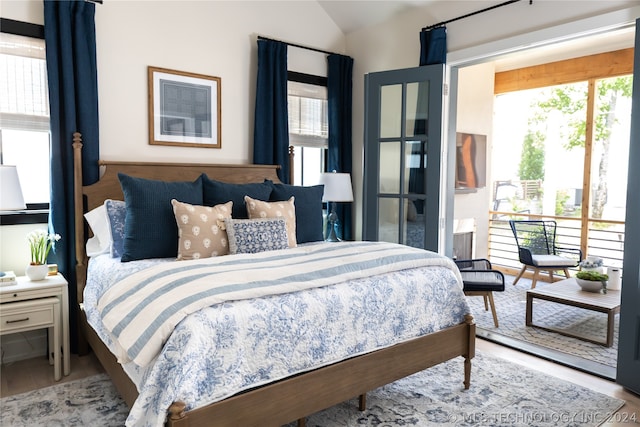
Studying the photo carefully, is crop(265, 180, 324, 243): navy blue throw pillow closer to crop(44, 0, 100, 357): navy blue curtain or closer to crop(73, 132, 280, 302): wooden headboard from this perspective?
crop(73, 132, 280, 302): wooden headboard

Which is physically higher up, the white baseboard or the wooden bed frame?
the wooden bed frame

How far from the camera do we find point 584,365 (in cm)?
310

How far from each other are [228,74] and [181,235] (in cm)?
175

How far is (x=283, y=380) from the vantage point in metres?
1.95

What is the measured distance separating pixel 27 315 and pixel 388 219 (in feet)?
9.14

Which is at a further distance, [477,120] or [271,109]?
[477,120]

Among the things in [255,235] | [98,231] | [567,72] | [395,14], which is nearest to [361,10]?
[395,14]

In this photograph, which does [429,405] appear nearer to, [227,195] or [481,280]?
[481,280]

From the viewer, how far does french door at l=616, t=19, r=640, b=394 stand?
2615 mm

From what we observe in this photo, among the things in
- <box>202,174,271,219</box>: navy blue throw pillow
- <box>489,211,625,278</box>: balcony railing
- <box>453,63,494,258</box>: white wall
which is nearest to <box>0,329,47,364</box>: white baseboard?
<box>202,174,271,219</box>: navy blue throw pillow

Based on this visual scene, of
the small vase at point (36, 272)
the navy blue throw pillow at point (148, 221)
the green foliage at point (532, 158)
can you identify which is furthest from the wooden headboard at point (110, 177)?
the green foliage at point (532, 158)

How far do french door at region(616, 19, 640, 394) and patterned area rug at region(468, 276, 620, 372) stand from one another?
12.3 inches

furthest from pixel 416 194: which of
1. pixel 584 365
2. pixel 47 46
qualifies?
pixel 47 46

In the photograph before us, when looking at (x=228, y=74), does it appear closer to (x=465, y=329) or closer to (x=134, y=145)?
(x=134, y=145)
